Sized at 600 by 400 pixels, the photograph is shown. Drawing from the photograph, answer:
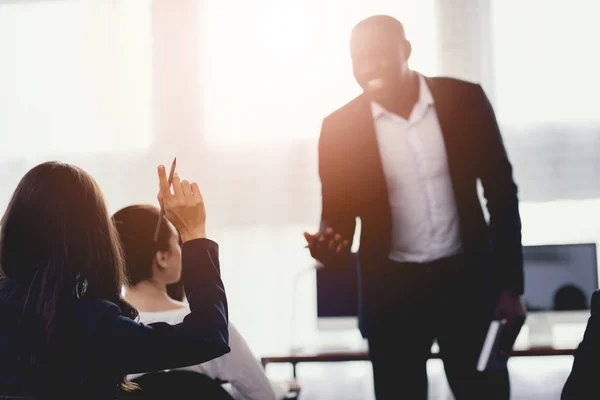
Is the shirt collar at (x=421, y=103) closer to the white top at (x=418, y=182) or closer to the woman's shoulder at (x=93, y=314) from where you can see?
the white top at (x=418, y=182)

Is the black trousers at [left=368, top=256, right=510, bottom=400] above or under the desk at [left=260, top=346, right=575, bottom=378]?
above

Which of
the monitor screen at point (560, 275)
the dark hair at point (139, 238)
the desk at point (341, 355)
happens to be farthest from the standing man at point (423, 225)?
the dark hair at point (139, 238)

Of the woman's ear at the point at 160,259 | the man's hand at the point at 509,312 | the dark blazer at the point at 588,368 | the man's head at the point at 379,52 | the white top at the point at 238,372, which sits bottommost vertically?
the white top at the point at 238,372

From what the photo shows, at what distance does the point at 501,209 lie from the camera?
222cm

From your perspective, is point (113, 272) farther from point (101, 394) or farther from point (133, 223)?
point (133, 223)

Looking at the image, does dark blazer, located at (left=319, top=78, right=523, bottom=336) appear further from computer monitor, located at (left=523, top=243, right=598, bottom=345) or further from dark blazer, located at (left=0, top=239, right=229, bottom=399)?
dark blazer, located at (left=0, top=239, right=229, bottom=399)

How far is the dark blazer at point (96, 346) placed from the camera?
0.98m

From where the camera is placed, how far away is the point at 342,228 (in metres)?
2.30

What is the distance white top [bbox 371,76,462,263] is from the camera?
2.11m

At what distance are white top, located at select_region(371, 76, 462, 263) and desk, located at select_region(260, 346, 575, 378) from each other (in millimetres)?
578

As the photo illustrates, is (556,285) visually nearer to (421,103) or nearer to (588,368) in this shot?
(421,103)

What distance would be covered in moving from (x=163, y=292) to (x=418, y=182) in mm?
883

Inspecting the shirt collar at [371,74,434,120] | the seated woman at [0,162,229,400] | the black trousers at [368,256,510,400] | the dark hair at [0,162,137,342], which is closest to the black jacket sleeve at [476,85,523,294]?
the black trousers at [368,256,510,400]

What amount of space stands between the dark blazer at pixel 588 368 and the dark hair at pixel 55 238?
74 centimetres
